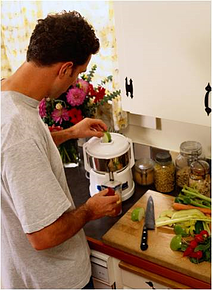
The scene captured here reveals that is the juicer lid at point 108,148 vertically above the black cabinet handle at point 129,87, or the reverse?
the black cabinet handle at point 129,87

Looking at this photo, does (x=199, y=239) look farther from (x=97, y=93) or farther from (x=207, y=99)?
(x=97, y=93)

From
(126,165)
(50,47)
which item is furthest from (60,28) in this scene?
(126,165)

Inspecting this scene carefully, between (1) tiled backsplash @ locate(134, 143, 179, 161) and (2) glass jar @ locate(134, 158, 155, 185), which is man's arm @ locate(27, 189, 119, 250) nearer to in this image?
(2) glass jar @ locate(134, 158, 155, 185)

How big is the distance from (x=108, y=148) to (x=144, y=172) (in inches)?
9.9

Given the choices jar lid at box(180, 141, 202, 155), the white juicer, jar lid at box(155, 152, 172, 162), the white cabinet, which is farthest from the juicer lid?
Result: the white cabinet

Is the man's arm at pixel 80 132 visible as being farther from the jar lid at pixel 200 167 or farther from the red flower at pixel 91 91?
the jar lid at pixel 200 167

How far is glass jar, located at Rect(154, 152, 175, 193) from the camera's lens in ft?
5.62

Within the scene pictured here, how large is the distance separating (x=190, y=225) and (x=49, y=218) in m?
0.56

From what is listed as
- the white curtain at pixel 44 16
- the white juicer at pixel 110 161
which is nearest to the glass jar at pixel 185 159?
the white juicer at pixel 110 161

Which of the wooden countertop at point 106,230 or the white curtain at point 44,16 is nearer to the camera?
the wooden countertop at point 106,230

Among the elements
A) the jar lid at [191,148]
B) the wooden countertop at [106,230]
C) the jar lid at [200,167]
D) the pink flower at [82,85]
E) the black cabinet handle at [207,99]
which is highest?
the black cabinet handle at [207,99]

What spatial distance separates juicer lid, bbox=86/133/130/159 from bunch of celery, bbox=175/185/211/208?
0.93 feet

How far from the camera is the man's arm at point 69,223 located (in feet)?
3.79

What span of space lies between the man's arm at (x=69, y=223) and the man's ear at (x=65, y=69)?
42 centimetres
